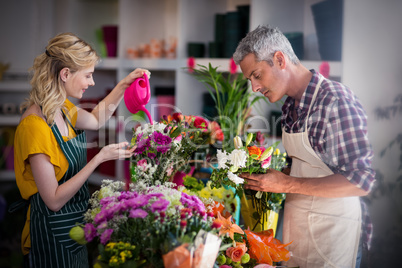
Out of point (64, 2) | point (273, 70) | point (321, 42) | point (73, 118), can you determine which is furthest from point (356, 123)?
point (64, 2)

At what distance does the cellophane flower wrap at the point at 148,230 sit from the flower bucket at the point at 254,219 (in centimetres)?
50

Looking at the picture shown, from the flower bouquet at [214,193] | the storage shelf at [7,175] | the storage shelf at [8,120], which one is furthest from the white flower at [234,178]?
the storage shelf at [7,175]

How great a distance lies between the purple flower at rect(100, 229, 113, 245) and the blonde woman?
0.42 meters

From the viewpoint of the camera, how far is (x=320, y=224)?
1.37 metres

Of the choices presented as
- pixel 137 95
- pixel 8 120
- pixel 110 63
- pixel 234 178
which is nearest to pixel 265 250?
pixel 234 178

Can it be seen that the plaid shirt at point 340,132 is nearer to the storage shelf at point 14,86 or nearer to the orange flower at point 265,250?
the orange flower at point 265,250

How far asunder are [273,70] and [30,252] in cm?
106

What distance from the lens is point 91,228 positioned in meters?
1.05

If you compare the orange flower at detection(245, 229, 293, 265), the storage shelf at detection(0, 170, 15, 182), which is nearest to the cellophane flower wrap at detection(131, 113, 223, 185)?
the orange flower at detection(245, 229, 293, 265)

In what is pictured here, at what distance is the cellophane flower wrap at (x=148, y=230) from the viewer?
0.96 m

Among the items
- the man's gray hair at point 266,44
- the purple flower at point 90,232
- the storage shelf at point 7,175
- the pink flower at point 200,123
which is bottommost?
the storage shelf at point 7,175

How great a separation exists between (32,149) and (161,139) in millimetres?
417

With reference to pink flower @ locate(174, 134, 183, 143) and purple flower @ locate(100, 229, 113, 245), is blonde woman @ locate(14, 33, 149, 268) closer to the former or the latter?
pink flower @ locate(174, 134, 183, 143)

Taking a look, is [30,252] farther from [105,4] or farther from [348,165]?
[105,4]
